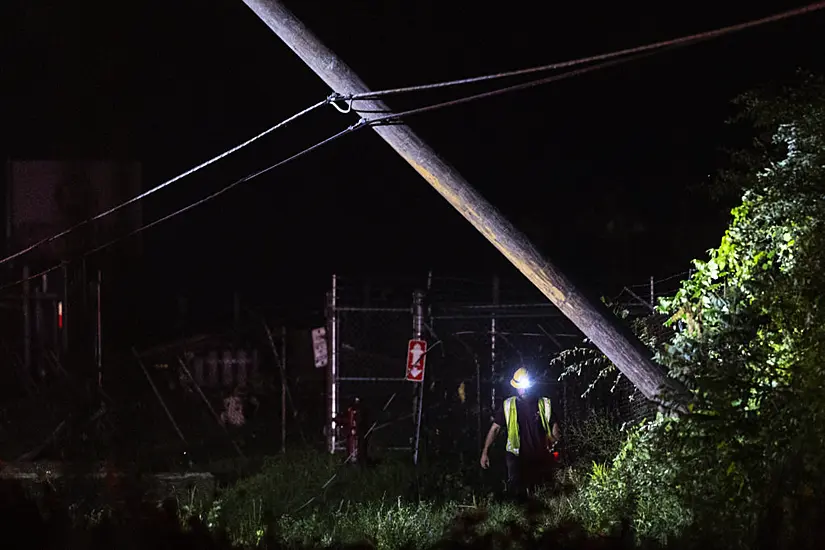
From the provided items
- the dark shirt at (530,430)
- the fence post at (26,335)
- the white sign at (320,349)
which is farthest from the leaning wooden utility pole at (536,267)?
the fence post at (26,335)

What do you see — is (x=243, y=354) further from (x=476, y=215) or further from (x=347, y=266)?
(x=347, y=266)

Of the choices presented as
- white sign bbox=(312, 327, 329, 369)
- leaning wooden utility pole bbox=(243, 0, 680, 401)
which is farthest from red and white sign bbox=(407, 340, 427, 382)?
leaning wooden utility pole bbox=(243, 0, 680, 401)

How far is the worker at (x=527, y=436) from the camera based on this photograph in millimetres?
10688

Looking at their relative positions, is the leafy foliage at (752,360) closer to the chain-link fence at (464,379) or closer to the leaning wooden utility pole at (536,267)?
the leaning wooden utility pole at (536,267)

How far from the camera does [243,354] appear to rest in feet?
65.4

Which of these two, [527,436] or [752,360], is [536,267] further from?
[527,436]

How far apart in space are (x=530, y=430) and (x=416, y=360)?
221 cm

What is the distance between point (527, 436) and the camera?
1073 centimetres

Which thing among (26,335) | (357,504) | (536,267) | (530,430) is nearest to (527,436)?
(530,430)

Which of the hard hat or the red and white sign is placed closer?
the hard hat

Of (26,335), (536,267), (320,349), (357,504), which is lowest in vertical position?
(357,504)

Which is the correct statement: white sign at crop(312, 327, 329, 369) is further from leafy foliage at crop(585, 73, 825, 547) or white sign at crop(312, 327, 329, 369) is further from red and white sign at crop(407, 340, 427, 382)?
leafy foliage at crop(585, 73, 825, 547)

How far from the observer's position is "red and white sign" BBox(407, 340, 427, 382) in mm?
12508

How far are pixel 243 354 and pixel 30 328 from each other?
5232 mm
